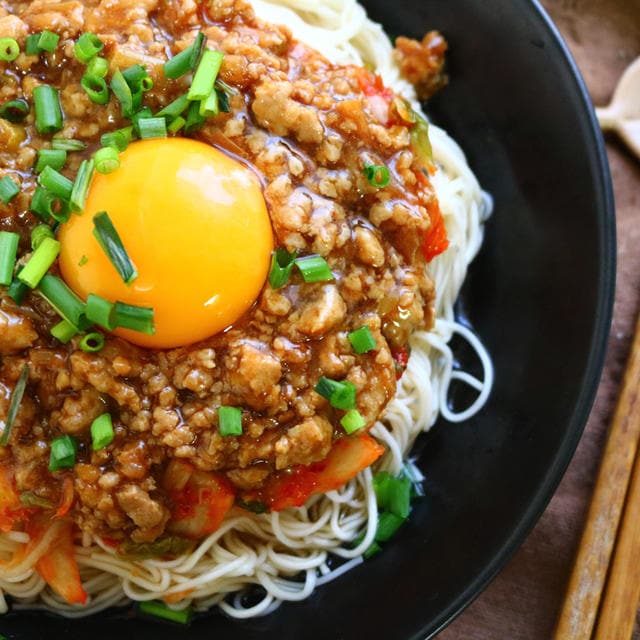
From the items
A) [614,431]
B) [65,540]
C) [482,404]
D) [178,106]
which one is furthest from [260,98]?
[614,431]

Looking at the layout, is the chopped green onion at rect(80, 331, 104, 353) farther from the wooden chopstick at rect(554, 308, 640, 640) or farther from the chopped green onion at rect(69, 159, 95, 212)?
the wooden chopstick at rect(554, 308, 640, 640)

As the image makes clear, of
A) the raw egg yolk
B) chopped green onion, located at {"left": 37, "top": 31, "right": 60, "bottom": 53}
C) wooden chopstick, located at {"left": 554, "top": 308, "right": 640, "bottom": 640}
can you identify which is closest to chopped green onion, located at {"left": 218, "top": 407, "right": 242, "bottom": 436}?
the raw egg yolk

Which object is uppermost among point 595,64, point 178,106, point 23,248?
point 595,64

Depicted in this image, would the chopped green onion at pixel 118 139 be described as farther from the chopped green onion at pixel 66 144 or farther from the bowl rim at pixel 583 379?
the bowl rim at pixel 583 379

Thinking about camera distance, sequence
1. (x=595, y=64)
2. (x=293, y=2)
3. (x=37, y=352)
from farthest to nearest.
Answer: (x=595, y=64) < (x=293, y=2) < (x=37, y=352)

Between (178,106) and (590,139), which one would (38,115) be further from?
(590,139)

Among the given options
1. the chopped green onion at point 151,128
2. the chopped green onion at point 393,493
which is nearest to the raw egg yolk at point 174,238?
the chopped green onion at point 151,128
